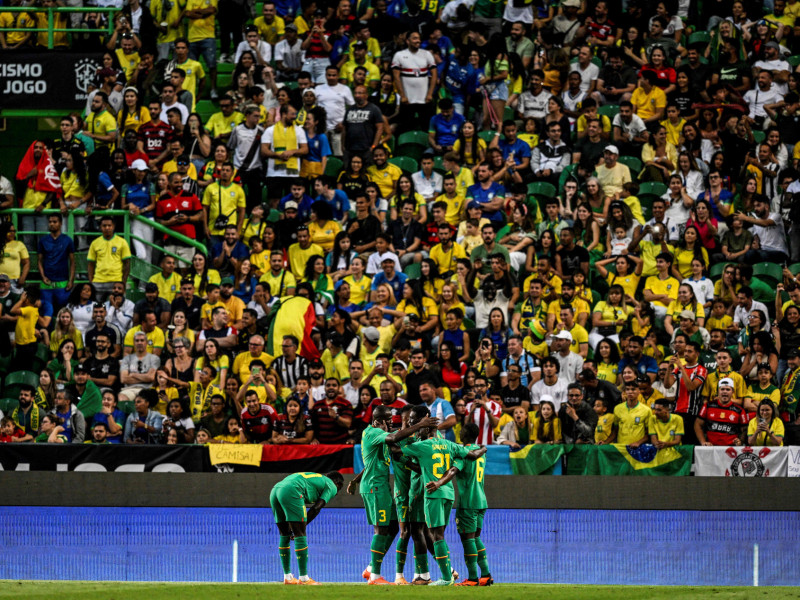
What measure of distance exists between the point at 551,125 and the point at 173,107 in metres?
6.61

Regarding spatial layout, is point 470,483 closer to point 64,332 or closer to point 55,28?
point 64,332

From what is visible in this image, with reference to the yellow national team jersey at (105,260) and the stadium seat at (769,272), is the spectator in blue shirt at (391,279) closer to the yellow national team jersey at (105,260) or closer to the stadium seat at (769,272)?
the yellow national team jersey at (105,260)

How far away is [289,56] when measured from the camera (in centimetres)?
2498

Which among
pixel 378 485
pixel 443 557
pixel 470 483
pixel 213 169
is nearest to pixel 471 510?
pixel 470 483

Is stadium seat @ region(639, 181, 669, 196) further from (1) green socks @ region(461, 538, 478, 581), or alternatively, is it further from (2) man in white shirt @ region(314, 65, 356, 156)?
(1) green socks @ region(461, 538, 478, 581)

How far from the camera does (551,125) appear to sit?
76.0 feet

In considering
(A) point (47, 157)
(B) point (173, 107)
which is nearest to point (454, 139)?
(B) point (173, 107)

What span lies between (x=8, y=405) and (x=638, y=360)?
9.32 m

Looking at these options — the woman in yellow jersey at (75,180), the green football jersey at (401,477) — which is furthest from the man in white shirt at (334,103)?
the green football jersey at (401,477)

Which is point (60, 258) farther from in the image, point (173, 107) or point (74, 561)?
point (74, 561)

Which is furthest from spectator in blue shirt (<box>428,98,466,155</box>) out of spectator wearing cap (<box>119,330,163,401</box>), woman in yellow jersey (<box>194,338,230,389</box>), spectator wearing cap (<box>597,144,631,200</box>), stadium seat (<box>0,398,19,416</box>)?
stadium seat (<box>0,398,19,416</box>)

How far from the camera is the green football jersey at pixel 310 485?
14.4 meters

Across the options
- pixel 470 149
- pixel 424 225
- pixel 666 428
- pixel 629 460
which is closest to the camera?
pixel 629 460

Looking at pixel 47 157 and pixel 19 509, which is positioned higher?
pixel 47 157
